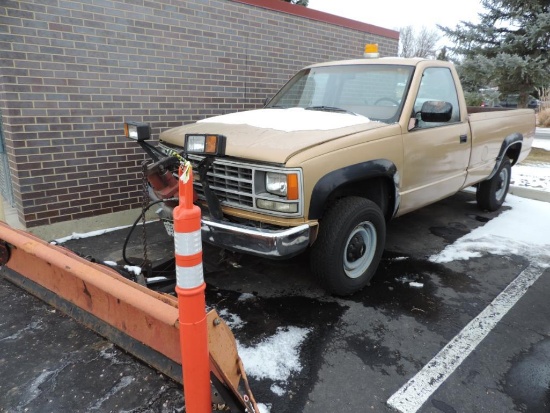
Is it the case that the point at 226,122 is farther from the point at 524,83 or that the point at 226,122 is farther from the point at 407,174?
the point at 524,83

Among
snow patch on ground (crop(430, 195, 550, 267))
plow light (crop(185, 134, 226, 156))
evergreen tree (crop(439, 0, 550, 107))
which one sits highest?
evergreen tree (crop(439, 0, 550, 107))

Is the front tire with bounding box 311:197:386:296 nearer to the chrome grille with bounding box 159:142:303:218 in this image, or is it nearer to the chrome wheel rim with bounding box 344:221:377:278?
the chrome wheel rim with bounding box 344:221:377:278

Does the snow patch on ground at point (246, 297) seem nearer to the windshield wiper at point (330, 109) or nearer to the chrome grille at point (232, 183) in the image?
the chrome grille at point (232, 183)

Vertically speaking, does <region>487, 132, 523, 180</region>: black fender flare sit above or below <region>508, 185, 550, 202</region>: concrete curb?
above

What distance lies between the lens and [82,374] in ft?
8.50

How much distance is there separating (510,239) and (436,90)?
6.86 feet

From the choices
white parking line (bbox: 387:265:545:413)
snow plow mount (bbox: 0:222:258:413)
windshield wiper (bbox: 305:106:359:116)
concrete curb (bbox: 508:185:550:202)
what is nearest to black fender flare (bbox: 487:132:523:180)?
concrete curb (bbox: 508:185:550:202)

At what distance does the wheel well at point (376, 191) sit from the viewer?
11.5ft

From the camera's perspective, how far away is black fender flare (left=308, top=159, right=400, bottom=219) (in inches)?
118

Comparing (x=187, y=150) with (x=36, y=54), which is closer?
(x=187, y=150)

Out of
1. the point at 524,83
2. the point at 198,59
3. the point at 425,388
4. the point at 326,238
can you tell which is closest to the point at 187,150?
the point at 326,238

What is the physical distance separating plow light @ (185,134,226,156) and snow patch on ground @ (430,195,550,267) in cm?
301

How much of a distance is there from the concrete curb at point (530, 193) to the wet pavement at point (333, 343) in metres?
2.92

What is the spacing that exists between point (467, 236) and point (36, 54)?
5.38 metres
